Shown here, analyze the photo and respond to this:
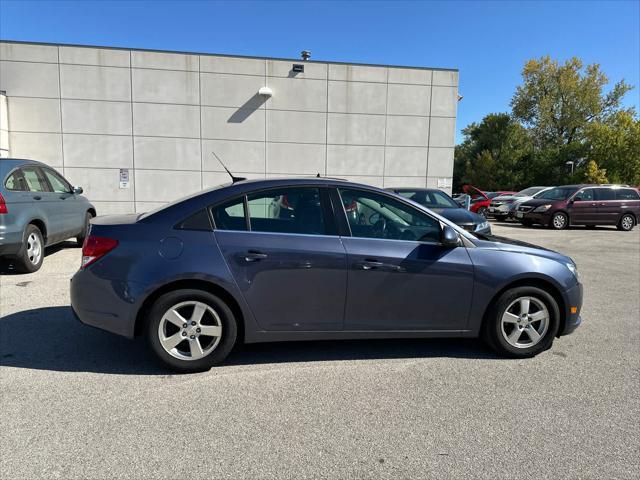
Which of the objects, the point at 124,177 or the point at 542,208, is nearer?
the point at 124,177

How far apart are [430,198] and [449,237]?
277 inches

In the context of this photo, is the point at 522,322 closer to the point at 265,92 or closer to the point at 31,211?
the point at 31,211

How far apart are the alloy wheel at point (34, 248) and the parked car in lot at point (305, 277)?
13.3ft

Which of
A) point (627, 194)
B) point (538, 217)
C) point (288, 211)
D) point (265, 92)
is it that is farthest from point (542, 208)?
point (288, 211)

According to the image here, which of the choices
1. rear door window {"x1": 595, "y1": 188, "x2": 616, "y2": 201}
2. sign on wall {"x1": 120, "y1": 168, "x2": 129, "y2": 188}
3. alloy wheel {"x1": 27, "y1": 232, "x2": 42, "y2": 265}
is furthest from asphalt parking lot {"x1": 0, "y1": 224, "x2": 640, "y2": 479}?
rear door window {"x1": 595, "y1": 188, "x2": 616, "y2": 201}

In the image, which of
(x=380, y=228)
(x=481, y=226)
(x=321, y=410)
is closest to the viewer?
(x=321, y=410)

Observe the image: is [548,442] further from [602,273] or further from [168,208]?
[602,273]

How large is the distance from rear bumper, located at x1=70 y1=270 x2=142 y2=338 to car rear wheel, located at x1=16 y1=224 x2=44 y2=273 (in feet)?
12.8

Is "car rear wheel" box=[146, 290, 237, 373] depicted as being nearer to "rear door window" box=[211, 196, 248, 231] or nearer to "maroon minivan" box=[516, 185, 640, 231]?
"rear door window" box=[211, 196, 248, 231]

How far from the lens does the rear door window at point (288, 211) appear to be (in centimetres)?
370

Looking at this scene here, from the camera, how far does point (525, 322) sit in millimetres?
3934

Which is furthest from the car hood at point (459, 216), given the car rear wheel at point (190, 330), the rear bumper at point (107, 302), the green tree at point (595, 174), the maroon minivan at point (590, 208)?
the green tree at point (595, 174)

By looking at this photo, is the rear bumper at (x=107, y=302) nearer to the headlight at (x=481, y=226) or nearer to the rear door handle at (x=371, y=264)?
the rear door handle at (x=371, y=264)

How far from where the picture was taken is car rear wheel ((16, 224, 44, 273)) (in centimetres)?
668
